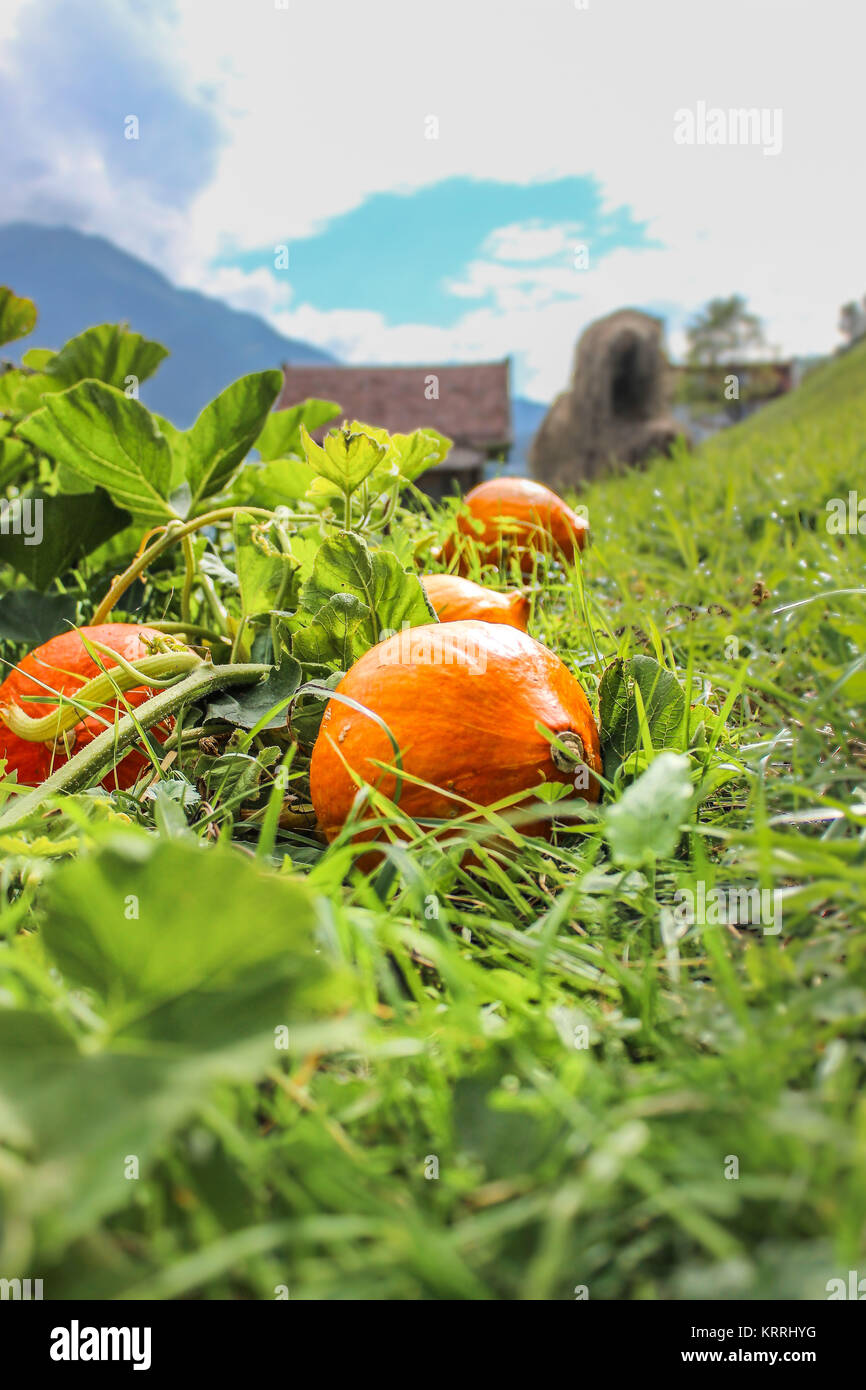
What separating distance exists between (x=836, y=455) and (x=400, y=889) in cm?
405

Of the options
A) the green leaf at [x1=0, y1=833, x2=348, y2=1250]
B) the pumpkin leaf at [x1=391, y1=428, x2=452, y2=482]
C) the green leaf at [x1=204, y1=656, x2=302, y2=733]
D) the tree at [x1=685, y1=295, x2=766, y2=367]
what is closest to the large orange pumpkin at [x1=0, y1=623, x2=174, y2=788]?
the green leaf at [x1=204, y1=656, x2=302, y2=733]

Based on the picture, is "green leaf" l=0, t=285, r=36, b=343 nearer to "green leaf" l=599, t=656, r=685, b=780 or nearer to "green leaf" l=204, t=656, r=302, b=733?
"green leaf" l=204, t=656, r=302, b=733

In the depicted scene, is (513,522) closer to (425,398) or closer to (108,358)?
(108,358)

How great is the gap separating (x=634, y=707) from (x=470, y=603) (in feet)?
1.33

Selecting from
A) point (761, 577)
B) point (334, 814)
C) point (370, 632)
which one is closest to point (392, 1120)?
point (334, 814)

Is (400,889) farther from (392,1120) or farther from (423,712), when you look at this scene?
(392,1120)

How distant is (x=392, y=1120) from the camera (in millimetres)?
660

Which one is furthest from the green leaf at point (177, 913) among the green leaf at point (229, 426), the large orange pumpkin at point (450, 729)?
the green leaf at point (229, 426)

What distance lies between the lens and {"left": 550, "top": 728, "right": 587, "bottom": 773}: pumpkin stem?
112 cm

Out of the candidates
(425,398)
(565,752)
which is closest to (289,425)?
(565,752)

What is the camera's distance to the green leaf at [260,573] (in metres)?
1.52

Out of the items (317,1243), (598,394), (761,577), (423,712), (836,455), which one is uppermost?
(598,394)

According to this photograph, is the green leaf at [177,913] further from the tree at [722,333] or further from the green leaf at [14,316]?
the tree at [722,333]

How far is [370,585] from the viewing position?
139cm
